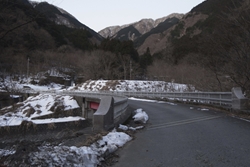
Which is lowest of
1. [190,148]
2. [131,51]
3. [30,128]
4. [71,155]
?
[30,128]

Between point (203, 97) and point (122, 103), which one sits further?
point (203, 97)

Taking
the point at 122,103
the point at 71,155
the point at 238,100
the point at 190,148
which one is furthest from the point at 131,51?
the point at 71,155

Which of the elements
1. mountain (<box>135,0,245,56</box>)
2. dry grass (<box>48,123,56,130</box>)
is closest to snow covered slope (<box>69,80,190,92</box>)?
mountain (<box>135,0,245,56</box>)

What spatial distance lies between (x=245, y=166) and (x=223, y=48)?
12.5 meters

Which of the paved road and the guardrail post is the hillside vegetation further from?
the paved road

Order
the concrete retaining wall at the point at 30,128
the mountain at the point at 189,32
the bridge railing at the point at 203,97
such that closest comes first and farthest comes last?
the bridge railing at the point at 203,97 < the concrete retaining wall at the point at 30,128 < the mountain at the point at 189,32

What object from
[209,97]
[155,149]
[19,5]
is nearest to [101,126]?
[155,149]

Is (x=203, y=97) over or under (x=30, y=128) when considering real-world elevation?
over

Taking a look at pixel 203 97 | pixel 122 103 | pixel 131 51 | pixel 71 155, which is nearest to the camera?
pixel 71 155

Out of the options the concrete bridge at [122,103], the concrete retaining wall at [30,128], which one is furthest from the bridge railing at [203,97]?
the concrete retaining wall at [30,128]

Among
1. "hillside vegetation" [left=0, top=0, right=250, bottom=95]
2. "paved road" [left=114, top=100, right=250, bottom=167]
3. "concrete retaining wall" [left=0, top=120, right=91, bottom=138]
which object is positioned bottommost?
"concrete retaining wall" [left=0, top=120, right=91, bottom=138]

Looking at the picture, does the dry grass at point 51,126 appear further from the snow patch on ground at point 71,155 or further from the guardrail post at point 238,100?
the snow patch on ground at point 71,155

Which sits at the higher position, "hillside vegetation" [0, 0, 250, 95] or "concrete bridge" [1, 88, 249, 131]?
"hillside vegetation" [0, 0, 250, 95]

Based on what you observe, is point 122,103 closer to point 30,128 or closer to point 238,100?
point 238,100
